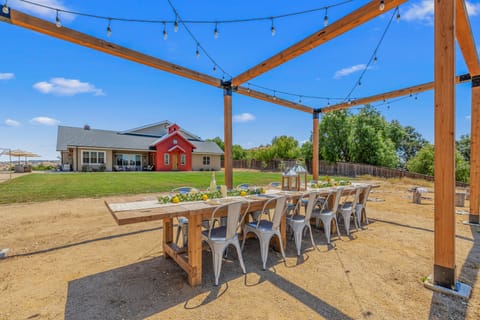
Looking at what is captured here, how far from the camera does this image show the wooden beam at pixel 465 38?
10.1 ft

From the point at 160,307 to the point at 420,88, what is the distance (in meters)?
6.91

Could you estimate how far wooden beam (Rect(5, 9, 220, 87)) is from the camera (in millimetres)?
2566

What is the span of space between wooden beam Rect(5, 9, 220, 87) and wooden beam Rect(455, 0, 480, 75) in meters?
4.09

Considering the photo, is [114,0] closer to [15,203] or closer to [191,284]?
[191,284]

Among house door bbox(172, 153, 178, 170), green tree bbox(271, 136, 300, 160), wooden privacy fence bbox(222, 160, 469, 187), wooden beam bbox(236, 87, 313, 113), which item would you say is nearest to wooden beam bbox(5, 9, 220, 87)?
wooden beam bbox(236, 87, 313, 113)

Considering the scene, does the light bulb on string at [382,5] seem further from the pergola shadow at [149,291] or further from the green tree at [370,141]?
the green tree at [370,141]

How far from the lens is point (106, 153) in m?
17.2

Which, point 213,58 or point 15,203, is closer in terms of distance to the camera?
point 213,58

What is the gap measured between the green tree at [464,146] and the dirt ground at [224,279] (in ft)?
88.8

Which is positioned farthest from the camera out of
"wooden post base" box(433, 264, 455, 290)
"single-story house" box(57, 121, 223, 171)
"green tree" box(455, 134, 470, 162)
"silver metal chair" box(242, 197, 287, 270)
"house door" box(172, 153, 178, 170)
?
"green tree" box(455, 134, 470, 162)

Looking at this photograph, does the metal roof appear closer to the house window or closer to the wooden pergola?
the house window

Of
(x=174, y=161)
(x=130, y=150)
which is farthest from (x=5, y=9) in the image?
(x=174, y=161)

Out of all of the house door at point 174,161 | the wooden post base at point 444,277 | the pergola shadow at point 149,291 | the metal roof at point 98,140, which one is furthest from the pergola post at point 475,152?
the metal roof at point 98,140

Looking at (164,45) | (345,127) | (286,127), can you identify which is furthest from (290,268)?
(286,127)
